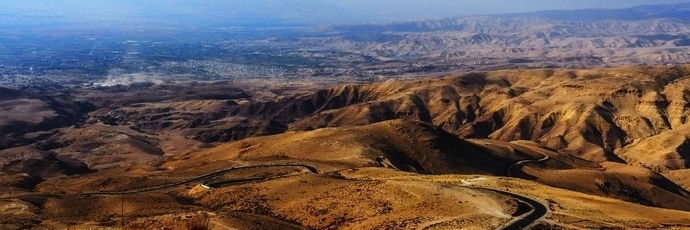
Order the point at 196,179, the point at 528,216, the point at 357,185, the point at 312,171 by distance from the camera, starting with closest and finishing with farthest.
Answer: the point at 528,216, the point at 357,185, the point at 196,179, the point at 312,171

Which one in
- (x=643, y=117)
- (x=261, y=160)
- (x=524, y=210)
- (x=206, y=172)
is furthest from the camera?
A: (x=643, y=117)

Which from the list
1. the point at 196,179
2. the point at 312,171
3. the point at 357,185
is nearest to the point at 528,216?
the point at 357,185

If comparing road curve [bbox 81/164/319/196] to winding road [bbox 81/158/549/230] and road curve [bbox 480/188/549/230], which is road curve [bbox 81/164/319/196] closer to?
winding road [bbox 81/158/549/230]

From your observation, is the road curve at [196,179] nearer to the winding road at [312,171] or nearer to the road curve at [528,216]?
the winding road at [312,171]

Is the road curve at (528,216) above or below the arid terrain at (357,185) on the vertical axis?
above

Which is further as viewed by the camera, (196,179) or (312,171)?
(312,171)

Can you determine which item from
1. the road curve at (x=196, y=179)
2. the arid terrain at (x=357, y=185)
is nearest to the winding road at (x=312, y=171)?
the road curve at (x=196, y=179)

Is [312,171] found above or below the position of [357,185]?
below

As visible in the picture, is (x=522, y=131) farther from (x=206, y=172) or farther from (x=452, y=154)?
(x=206, y=172)

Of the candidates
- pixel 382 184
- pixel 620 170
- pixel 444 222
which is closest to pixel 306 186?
pixel 382 184

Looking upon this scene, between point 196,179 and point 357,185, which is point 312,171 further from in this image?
point 357,185

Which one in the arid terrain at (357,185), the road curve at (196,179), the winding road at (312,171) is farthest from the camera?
the road curve at (196,179)
